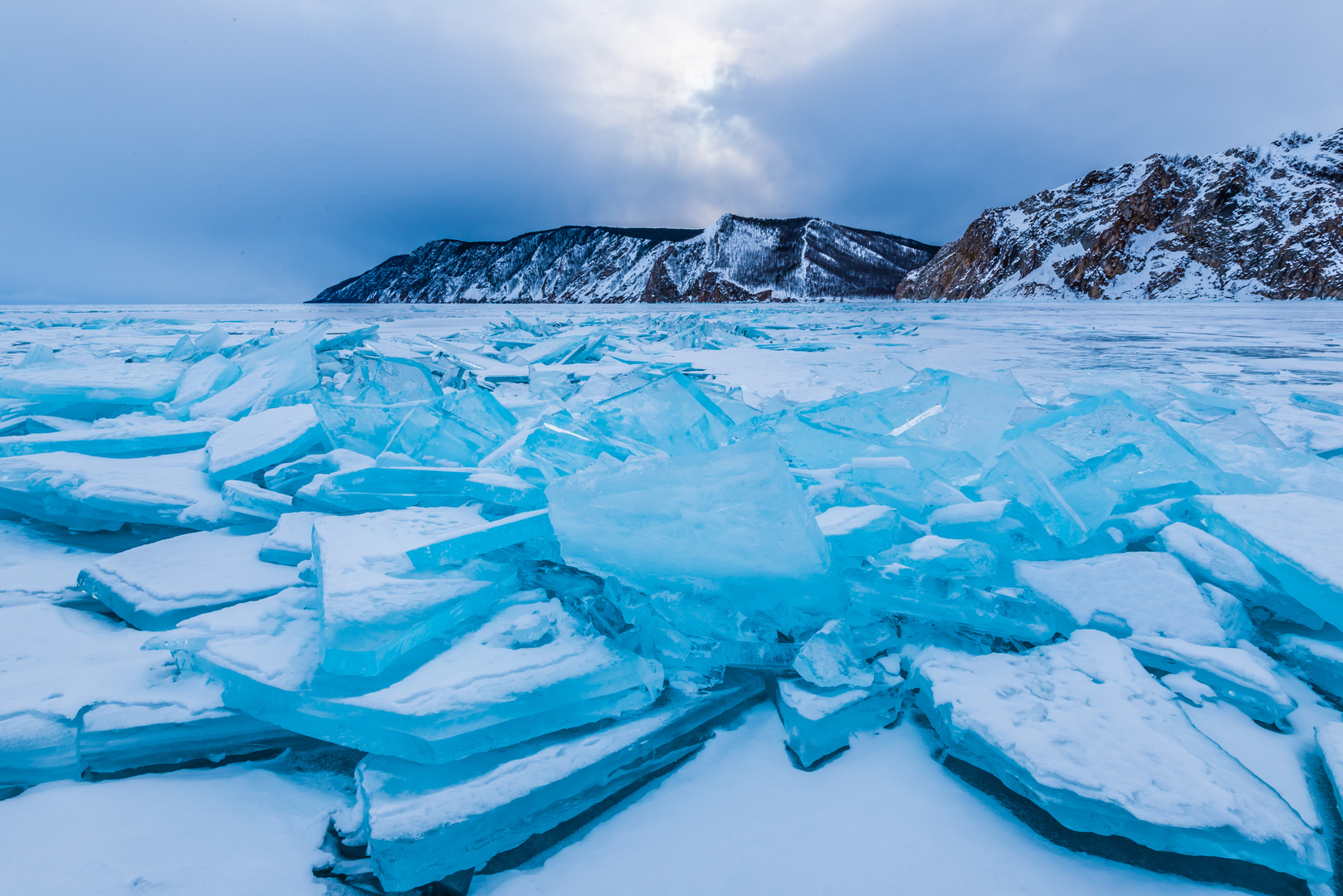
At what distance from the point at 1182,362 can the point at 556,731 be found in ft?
18.7

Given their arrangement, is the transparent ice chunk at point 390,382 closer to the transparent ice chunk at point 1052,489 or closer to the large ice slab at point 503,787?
the large ice slab at point 503,787

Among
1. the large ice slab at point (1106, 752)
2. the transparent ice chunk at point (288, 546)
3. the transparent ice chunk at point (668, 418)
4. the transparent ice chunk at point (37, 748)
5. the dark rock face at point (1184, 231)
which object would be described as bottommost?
the transparent ice chunk at point (37, 748)

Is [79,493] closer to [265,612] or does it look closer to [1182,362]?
[265,612]

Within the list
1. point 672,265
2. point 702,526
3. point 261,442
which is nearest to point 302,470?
point 261,442

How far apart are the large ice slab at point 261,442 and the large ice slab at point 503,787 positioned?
1385 mm

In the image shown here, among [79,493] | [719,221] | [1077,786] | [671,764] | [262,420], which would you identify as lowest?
[671,764]

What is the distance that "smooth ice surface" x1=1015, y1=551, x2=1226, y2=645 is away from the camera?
3.36 feet

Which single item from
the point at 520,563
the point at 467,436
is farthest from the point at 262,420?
the point at 520,563

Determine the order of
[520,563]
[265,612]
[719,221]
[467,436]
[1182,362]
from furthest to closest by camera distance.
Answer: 1. [719,221]
2. [1182,362]
3. [467,436]
4. [520,563]
5. [265,612]

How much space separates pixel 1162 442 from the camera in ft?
5.11

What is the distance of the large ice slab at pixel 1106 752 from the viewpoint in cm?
65

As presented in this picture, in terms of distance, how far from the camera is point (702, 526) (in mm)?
1012

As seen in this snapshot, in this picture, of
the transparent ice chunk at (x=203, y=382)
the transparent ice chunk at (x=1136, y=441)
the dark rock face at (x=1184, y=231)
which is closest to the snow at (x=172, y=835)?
the transparent ice chunk at (x=1136, y=441)

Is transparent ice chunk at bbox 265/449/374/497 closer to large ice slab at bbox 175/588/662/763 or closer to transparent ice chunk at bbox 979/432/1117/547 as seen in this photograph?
large ice slab at bbox 175/588/662/763
